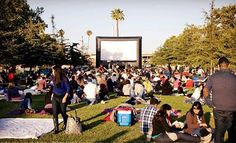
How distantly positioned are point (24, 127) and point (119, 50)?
118ft

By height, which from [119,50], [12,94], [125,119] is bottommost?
[125,119]

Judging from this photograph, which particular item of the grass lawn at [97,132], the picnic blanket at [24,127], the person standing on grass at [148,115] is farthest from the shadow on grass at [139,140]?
the picnic blanket at [24,127]

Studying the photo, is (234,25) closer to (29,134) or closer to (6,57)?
(6,57)

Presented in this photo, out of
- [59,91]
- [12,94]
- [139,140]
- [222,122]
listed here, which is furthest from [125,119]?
[12,94]

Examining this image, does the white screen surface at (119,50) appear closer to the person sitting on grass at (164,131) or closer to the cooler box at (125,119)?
the cooler box at (125,119)

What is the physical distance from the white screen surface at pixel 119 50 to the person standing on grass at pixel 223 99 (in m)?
39.4

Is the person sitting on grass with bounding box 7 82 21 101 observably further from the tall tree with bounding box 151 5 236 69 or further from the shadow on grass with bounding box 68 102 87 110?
the tall tree with bounding box 151 5 236 69

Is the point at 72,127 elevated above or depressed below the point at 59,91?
below

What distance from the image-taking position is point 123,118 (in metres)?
11.1

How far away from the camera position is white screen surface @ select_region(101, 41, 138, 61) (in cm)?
4606

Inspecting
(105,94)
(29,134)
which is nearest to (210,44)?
(105,94)

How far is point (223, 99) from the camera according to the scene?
6492 millimetres

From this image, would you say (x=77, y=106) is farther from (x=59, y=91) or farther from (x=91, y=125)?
(x=59, y=91)

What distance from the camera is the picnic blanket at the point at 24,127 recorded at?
950 cm
